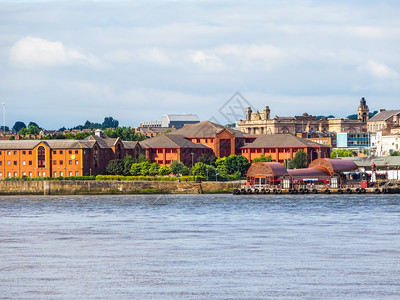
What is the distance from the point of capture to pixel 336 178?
463 feet

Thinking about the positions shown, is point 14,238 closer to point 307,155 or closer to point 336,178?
point 336,178

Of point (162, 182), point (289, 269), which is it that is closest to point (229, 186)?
point (162, 182)

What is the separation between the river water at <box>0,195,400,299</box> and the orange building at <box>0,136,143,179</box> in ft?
230

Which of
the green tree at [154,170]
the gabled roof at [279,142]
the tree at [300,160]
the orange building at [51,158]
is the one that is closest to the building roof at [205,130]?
the gabled roof at [279,142]

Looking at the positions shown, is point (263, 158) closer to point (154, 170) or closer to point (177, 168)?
point (177, 168)

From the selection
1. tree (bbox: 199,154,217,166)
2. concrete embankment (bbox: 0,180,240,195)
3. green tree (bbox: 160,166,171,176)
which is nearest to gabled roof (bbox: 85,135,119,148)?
green tree (bbox: 160,166,171,176)

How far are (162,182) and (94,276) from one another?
96.8 m

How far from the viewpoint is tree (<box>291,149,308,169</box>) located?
166 metres

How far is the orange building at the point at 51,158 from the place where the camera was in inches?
6024

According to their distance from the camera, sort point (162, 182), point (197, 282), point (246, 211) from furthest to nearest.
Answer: point (162, 182) < point (246, 211) < point (197, 282)

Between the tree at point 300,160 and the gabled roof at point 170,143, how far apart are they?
1930cm

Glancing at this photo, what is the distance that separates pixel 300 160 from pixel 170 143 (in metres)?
23.6

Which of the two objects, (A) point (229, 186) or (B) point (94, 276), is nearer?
(B) point (94, 276)

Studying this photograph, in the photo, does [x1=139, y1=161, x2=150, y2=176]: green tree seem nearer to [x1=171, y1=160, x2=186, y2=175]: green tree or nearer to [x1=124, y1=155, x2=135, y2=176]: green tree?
[x1=124, y1=155, x2=135, y2=176]: green tree
